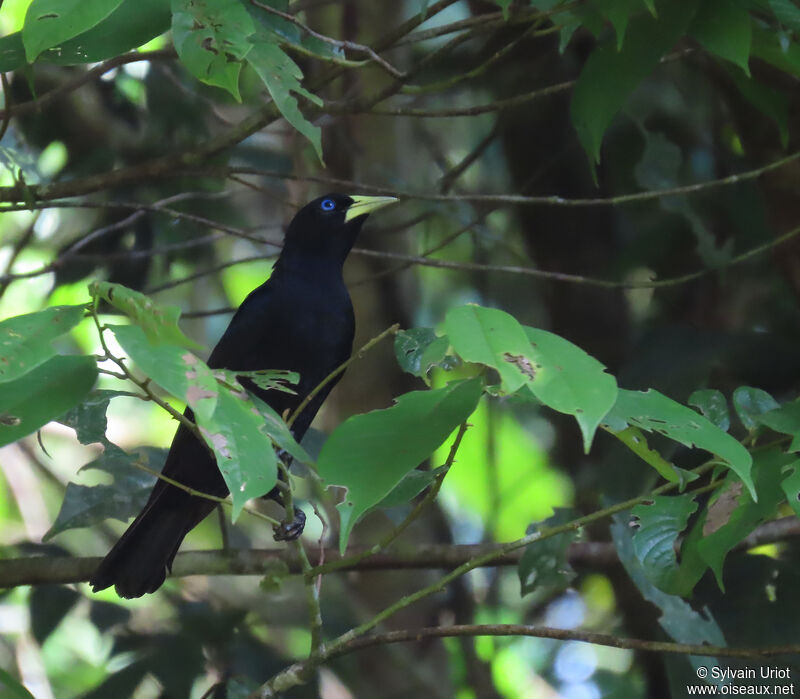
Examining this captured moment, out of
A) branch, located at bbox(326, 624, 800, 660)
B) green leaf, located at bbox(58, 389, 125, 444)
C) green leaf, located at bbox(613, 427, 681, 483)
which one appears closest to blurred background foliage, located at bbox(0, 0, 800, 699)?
green leaf, located at bbox(58, 389, 125, 444)

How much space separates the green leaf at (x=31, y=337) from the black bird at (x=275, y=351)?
5.15 ft

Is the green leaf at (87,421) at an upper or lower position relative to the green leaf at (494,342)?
lower

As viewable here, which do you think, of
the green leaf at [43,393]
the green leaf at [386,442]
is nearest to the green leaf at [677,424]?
the green leaf at [386,442]

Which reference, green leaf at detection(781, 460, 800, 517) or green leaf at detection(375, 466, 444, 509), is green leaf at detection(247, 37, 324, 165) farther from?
green leaf at detection(781, 460, 800, 517)

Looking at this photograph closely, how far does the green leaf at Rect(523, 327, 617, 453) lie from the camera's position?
125cm

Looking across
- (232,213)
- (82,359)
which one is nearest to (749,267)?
(232,213)

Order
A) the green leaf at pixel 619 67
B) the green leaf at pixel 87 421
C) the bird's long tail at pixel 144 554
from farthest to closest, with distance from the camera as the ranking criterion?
the bird's long tail at pixel 144 554
the green leaf at pixel 619 67
the green leaf at pixel 87 421

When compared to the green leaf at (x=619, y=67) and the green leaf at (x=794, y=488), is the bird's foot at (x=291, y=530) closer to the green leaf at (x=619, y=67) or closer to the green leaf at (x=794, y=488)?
the green leaf at (x=794, y=488)

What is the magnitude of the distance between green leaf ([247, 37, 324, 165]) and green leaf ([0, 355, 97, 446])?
0.65 metres

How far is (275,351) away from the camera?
3.31 meters

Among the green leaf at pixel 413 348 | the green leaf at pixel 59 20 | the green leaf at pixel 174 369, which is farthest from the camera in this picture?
the green leaf at pixel 413 348

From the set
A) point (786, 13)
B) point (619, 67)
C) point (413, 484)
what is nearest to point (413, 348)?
point (413, 484)

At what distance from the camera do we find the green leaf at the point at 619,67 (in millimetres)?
2400

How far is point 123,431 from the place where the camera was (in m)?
6.55
